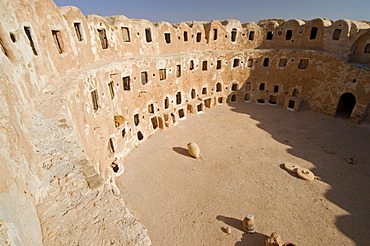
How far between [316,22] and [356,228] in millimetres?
19981

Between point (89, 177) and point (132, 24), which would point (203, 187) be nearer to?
point (89, 177)

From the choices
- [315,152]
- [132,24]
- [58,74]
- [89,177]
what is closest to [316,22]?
[315,152]

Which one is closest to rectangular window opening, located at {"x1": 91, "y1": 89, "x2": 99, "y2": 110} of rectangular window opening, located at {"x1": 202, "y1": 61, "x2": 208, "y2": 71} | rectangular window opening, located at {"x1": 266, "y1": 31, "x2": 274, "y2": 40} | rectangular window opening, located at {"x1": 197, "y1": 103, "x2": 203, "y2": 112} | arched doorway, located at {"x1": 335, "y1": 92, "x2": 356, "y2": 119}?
rectangular window opening, located at {"x1": 197, "y1": 103, "x2": 203, "y2": 112}

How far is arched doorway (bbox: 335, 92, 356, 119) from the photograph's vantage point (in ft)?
68.2

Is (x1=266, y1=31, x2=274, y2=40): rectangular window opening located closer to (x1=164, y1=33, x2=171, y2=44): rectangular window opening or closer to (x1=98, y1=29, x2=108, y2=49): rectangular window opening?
(x1=164, y1=33, x2=171, y2=44): rectangular window opening

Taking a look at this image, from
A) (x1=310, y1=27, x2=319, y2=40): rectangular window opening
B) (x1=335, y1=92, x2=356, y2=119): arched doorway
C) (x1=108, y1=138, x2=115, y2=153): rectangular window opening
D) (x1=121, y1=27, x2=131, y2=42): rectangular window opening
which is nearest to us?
(x1=108, y1=138, x2=115, y2=153): rectangular window opening

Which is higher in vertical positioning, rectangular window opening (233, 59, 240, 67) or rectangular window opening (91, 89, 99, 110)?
rectangular window opening (233, 59, 240, 67)

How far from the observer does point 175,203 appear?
458 inches

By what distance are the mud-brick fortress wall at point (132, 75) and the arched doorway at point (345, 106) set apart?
1427mm

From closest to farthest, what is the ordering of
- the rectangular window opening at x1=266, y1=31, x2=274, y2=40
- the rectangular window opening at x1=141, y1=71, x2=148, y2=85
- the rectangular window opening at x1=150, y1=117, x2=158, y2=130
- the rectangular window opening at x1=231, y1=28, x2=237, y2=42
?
the rectangular window opening at x1=141, y1=71, x2=148, y2=85 → the rectangular window opening at x1=150, y1=117, x2=158, y2=130 → the rectangular window opening at x1=231, y1=28, x2=237, y2=42 → the rectangular window opening at x1=266, y1=31, x2=274, y2=40

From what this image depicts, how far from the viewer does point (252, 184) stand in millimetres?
12820

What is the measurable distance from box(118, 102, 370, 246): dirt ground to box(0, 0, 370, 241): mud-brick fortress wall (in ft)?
7.26

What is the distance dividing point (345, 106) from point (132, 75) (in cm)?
2237

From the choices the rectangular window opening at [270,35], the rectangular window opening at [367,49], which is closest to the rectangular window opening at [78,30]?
the rectangular window opening at [270,35]
